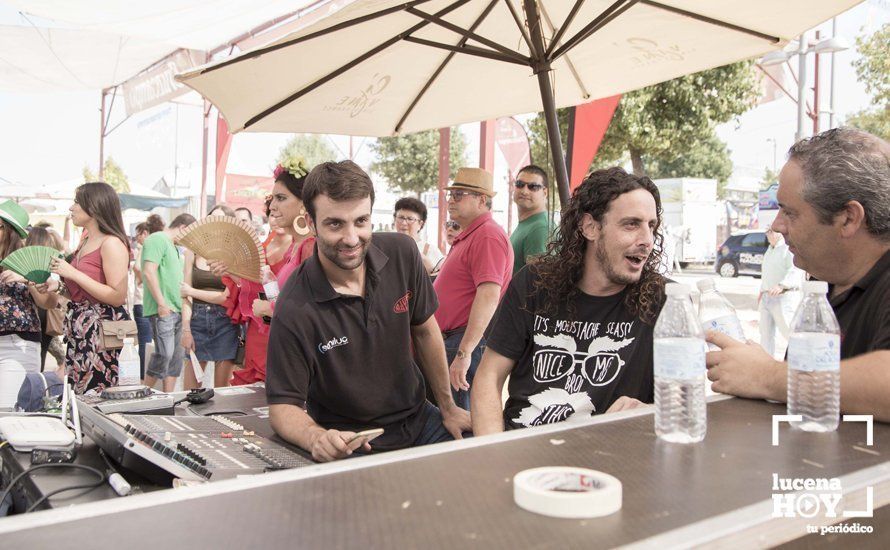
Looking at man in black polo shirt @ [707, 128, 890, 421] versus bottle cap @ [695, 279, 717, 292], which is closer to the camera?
man in black polo shirt @ [707, 128, 890, 421]

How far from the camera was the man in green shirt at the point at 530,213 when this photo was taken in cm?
499

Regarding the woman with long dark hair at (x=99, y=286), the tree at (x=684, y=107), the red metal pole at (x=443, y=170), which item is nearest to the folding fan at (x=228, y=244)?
the woman with long dark hair at (x=99, y=286)

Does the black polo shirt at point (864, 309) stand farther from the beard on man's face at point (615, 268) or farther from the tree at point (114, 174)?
the tree at point (114, 174)

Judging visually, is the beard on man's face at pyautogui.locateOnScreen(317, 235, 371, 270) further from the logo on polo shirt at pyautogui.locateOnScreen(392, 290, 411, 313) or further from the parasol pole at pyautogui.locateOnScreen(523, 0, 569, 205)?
the parasol pole at pyautogui.locateOnScreen(523, 0, 569, 205)

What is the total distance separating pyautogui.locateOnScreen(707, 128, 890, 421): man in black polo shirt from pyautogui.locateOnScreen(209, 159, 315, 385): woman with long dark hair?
7.50 feet

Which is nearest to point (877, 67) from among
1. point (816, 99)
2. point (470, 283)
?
point (816, 99)

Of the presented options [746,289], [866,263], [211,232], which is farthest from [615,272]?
[746,289]

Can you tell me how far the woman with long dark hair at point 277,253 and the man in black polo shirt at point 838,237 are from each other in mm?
2288

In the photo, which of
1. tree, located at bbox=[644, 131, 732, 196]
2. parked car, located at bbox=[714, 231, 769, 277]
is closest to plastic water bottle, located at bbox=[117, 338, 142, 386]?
parked car, located at bbox=[714, 231, 769, 277]

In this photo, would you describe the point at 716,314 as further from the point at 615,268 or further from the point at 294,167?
the point at 294,167

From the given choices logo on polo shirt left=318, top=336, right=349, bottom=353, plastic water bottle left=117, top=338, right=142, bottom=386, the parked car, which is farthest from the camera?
the parked car

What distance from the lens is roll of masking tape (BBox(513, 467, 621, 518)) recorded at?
3.26ft

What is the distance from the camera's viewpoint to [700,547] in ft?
3.02

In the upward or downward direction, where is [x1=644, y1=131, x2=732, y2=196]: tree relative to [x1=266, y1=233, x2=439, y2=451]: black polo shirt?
upward
